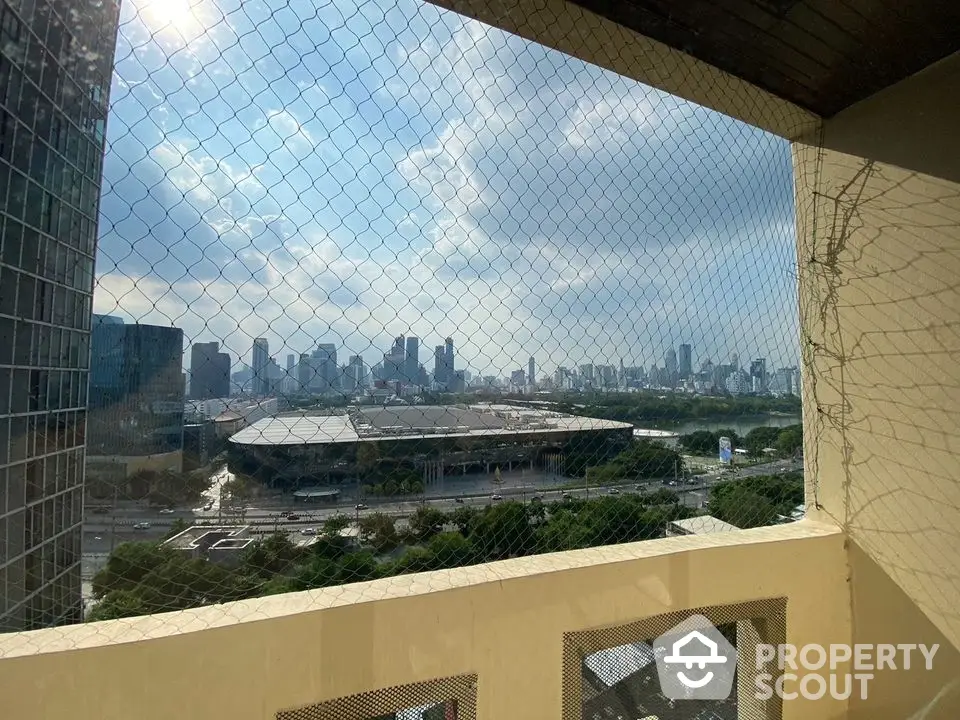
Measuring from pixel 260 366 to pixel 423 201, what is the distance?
20.7 inches

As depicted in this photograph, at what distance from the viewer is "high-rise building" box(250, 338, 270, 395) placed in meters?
0.90

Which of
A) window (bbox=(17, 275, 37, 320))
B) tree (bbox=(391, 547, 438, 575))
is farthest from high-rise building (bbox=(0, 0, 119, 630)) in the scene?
tree (bbox=(391, 547, 438, 575))

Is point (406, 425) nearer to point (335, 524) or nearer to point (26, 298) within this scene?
point (335, 524)

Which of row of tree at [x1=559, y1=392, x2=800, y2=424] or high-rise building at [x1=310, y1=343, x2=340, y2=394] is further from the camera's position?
row of tree at [x1=559, y1=392, x2=800, y2=424]

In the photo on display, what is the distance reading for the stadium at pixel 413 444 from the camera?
0.93 meters

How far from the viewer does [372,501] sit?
1032mm

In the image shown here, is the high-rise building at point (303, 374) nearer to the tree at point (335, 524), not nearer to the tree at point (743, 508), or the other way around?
the tree at point (335, 524)

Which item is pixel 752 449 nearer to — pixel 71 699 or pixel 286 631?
pixel 286 631

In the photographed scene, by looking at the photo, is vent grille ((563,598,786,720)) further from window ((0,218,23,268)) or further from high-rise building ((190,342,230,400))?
window ((0,218,23,268))

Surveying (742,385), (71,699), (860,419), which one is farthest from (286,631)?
(860,419)

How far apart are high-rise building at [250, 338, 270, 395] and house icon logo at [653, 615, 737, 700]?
49.3 inches

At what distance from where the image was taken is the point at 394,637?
1.04 metres

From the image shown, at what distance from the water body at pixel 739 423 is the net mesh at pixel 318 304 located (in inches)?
1.1

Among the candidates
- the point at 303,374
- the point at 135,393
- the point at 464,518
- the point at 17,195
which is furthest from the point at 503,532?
the point at 17,195
